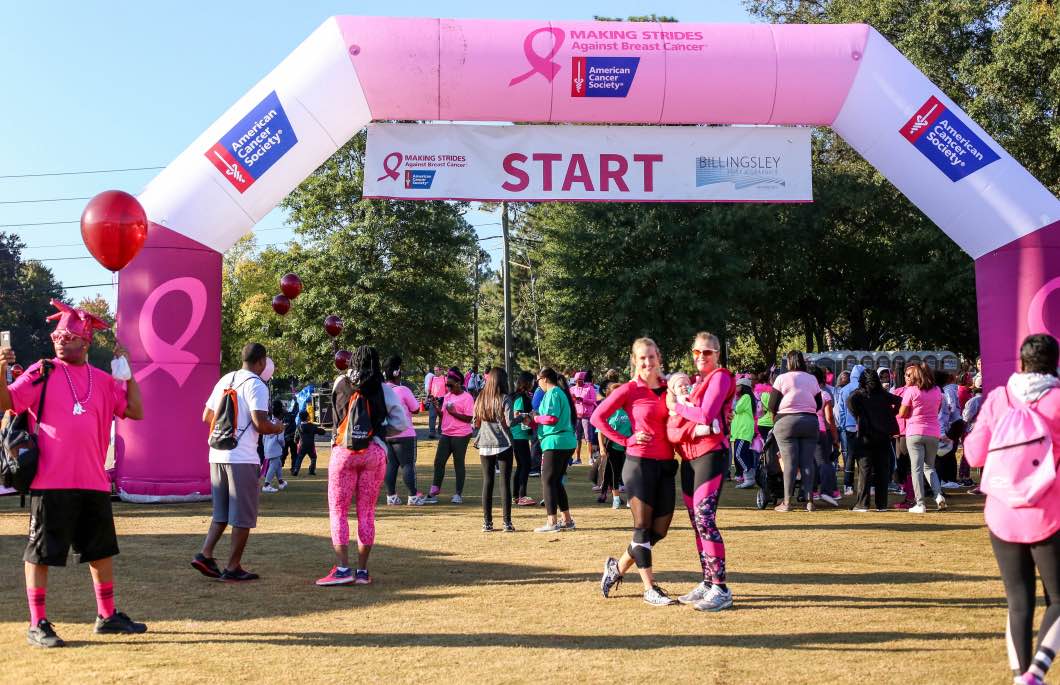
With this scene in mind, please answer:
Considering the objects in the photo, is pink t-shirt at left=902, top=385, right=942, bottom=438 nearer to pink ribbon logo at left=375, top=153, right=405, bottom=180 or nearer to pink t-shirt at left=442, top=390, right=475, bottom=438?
pink t-shirt at left=442, top=390, right=475, bottom=438

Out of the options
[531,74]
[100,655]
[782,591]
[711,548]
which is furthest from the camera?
[531,74]

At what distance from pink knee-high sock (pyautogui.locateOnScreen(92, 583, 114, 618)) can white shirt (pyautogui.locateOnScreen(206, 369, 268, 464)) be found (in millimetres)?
1919

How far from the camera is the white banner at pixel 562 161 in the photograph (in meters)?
13.9

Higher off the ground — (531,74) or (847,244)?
(847,244)

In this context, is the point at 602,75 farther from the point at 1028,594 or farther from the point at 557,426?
the point at 1028,594

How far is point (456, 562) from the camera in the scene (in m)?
9.70

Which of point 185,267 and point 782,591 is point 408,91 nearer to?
point 185,267

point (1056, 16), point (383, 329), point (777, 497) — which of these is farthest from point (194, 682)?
point (383, 329)

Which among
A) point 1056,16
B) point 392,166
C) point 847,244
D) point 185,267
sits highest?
point 1056,16

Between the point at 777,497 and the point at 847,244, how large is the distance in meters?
31.9

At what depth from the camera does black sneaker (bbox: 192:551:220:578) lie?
8.63m

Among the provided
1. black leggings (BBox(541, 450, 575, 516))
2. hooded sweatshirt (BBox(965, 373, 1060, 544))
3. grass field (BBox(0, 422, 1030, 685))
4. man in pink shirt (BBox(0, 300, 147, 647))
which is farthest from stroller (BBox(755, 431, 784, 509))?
man in pink shirt (BBox(0, 300, 147, 647))

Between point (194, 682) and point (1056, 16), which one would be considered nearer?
point (194, 682)

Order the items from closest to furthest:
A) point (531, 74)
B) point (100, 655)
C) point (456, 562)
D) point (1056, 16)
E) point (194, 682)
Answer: point (194, 682), point (100, 655), point (456, 562), point (531, 74), point (1056, 16)
